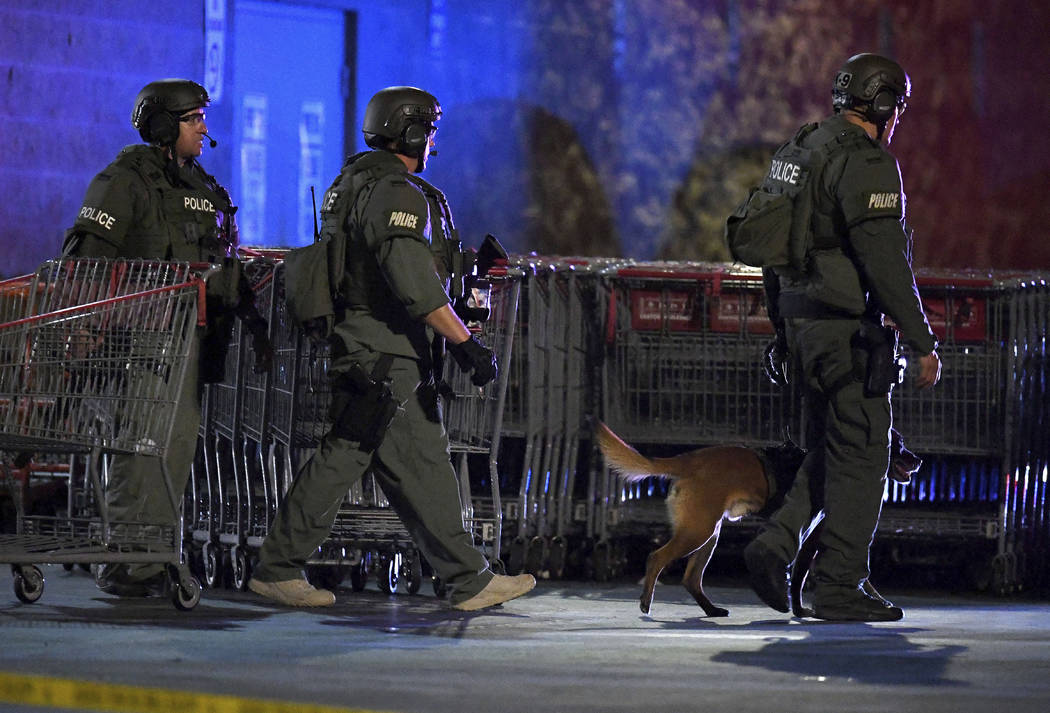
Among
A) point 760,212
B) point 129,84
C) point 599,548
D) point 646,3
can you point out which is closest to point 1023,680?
point 760,212

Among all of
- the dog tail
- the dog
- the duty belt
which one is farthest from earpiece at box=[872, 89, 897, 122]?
the dog tail

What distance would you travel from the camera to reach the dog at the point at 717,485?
17.0 feet

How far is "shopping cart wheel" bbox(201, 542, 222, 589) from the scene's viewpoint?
6.13 meters

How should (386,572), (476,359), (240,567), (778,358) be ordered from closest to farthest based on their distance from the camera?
1. (476,359)
2. (778,358)
3. (240,567)
4. (386,572)

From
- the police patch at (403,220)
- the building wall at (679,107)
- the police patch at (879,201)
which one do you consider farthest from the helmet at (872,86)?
the building wall at (679,107)

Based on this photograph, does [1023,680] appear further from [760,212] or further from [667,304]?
[667,304]

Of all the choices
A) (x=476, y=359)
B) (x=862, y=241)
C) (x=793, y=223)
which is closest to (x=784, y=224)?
(x=793, y=223)

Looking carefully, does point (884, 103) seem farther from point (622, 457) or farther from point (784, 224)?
point (622, 457)

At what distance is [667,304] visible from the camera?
22.5 ft

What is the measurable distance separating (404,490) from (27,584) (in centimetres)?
127

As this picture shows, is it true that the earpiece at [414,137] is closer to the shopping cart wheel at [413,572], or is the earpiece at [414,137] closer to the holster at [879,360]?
the holster at [879,360]

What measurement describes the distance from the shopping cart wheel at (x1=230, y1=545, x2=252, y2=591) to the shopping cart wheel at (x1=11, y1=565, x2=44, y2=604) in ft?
3.08

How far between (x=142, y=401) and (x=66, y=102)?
16.8 ft

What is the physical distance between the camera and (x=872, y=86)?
500cm
